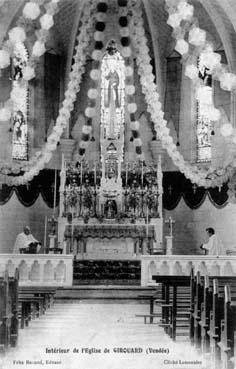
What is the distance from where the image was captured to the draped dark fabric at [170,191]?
20844mm

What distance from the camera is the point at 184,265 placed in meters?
16.3

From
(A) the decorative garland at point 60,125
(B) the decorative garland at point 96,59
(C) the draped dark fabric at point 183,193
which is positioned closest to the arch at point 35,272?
(A) the decorative garland at point 60,125

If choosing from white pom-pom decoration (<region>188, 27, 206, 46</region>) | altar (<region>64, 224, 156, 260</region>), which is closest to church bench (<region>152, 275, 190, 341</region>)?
white pom-pom decoration (<region>188, 27, 206, 46</region>)

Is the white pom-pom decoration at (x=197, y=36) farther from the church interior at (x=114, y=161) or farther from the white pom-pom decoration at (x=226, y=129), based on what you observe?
the white pom-pom decoration at (x=226, y=129)

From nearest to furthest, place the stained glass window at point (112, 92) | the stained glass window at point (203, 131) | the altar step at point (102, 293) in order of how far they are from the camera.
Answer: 1. the altar step at point (102, 293)
2. the stained glass window at point (203, 131)
3. the stained glass window at point (112, 92)

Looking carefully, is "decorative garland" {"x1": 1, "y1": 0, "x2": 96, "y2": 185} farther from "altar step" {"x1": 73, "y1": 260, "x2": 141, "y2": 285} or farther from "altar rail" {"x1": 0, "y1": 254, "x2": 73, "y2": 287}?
"altar rail" {"x1": 0, "y1": 254, "x2": 73, "y2": 287}

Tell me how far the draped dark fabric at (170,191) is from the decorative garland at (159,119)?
1.87 meters

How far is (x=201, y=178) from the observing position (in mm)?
18750

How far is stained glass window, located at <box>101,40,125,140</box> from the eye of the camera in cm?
2275

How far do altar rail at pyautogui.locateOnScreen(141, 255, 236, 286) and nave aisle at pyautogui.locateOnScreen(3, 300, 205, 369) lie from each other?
3.28 ft

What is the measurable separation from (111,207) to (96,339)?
10.2 m

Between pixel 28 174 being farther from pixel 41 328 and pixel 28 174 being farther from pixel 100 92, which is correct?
pixel 41 328

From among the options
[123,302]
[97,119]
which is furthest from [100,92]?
[123,302]

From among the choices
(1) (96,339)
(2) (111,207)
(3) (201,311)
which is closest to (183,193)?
(2) (111,207)
